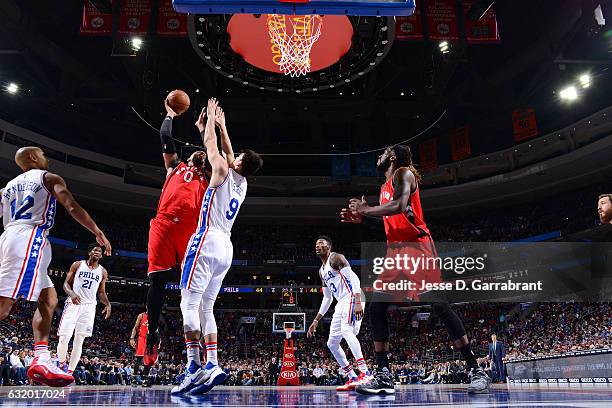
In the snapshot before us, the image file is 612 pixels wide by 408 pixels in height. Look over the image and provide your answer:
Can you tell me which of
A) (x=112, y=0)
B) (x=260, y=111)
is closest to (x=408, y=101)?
(x=260, y=111)

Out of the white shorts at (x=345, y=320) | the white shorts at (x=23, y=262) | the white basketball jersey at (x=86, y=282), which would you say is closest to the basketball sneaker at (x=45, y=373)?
the white shorts at (x=23, y=262)

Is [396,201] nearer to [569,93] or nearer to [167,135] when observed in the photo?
[167,135]

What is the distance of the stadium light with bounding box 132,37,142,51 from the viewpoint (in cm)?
1839

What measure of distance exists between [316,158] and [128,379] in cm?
1859

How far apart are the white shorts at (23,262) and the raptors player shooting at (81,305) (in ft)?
13.3

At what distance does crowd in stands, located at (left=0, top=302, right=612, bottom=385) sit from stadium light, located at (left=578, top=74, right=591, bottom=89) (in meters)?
9.94

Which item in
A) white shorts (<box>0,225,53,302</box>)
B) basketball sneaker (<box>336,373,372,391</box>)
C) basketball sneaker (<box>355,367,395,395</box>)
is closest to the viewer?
white shorts (<box>0,225,53,302</box>)

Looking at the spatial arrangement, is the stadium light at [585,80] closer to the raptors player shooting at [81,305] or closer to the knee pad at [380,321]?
the knee pad at [380,321]

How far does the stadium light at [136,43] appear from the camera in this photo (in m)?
18.4

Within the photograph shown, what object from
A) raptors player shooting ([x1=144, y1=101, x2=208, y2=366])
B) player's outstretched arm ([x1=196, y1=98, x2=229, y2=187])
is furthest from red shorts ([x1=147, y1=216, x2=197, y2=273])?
player's outstretched arm ([x1=196, y1=98, x2=229, y2=187])

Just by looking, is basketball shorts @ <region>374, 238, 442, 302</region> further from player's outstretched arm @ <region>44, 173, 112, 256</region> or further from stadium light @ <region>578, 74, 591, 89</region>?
stadium light @ <region>578, 74, 591, 89</region>

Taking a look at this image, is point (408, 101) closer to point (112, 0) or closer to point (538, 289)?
point (538, 289)

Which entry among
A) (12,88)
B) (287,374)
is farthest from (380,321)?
(12,88)

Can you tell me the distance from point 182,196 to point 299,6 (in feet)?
9.00
